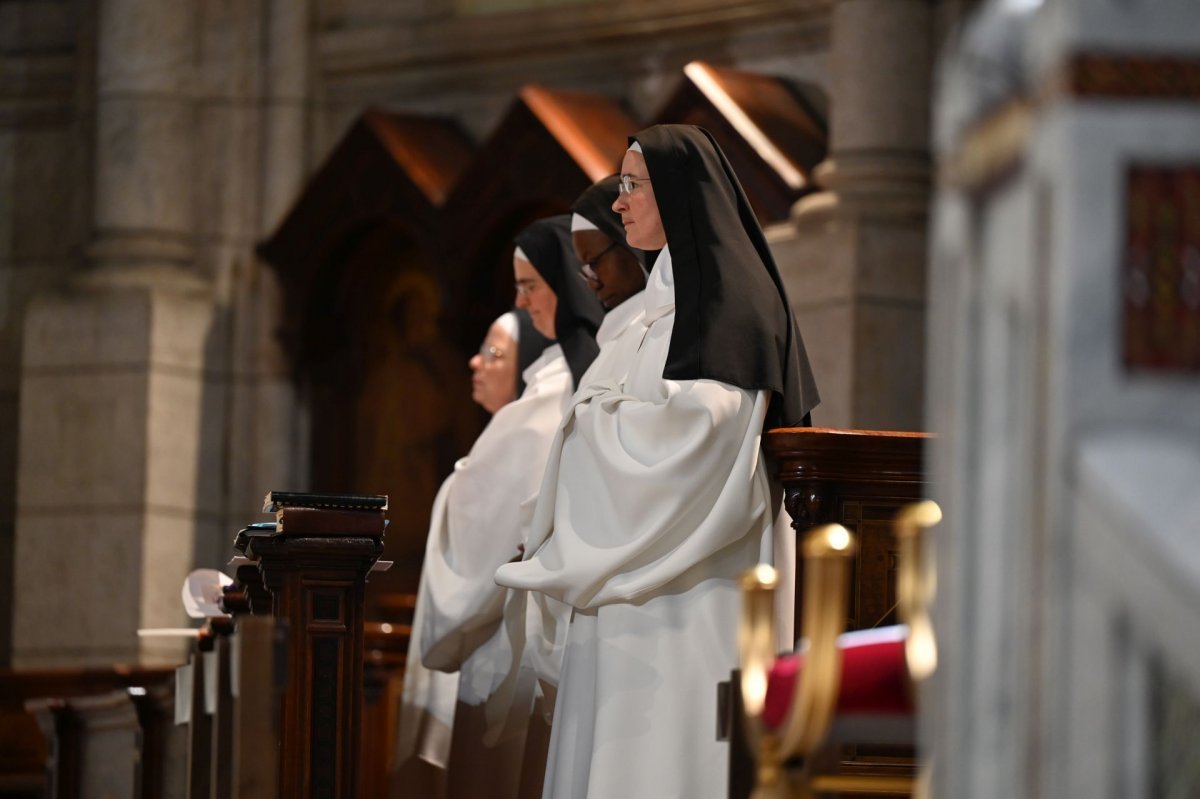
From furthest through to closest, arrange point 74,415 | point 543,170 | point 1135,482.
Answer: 1. point 74,415
2. point 543,170
3. point 1135,482

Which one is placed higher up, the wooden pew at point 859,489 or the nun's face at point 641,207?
the nun's face at point 641,207

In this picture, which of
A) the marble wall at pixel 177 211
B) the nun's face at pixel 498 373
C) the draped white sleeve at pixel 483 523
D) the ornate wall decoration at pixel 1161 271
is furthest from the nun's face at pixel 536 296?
the ornate wall decoration at pixel 1161 271

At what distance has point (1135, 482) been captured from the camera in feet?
8.15

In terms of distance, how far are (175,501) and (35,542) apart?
758 millimetres

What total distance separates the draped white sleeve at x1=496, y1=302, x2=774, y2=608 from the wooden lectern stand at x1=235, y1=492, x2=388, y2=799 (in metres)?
0.54

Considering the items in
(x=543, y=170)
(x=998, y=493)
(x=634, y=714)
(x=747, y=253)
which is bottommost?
(x=634, y=714)

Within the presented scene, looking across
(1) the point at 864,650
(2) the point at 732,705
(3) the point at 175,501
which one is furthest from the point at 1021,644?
(3) the point at 175,501

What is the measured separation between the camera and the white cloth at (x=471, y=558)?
25.3 ft

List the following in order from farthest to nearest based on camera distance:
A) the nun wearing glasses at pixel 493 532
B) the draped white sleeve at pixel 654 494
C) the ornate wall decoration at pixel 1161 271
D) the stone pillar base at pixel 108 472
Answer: the stone pillar base at pixel 108 472 → the nun wearing glasses at pixel 493 532 → the draped white sleeve at pixel 654 494 → the ornate wall decoration at pixel 1161 271

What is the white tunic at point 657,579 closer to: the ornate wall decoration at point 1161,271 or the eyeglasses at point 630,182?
the eyeglasses at point 630,182

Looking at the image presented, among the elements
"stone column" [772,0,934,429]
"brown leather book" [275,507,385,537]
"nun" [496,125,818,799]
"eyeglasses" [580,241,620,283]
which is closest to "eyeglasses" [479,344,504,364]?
"eyeglasses" [580,241,620,283]

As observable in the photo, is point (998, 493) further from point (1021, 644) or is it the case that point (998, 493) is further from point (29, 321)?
Answer: point (29, 321)

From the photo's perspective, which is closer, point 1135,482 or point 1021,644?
point 1135,482

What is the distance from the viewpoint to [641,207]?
6.31 meters
